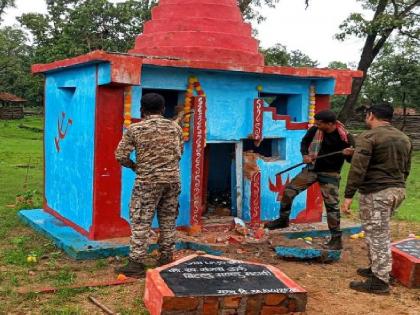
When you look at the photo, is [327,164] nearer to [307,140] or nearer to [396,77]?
[307,140]

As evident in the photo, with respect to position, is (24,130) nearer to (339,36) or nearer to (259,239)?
(339,36)

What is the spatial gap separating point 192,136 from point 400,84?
68.4 feet

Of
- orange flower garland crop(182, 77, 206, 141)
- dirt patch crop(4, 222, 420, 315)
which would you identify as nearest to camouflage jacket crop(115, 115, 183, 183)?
dirt patch crop(4, 222, 420, 315)

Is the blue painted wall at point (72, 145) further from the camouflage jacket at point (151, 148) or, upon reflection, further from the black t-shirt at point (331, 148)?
the black t-shirt at point (331, 148)

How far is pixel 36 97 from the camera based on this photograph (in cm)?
3747

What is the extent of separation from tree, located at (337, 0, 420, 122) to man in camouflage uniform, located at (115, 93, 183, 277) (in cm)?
1106

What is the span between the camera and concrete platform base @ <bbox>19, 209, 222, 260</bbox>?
625 cm

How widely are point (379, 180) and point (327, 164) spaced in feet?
4.72

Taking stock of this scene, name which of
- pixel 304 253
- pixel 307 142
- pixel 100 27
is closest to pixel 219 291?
pixel 304 253

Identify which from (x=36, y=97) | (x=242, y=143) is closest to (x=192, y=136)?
(x=242, y=143)

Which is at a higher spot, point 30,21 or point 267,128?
point 30,21

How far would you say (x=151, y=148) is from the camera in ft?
17.8

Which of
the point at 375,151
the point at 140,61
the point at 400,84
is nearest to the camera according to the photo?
the point at 375,151

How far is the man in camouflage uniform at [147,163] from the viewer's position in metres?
5.41
